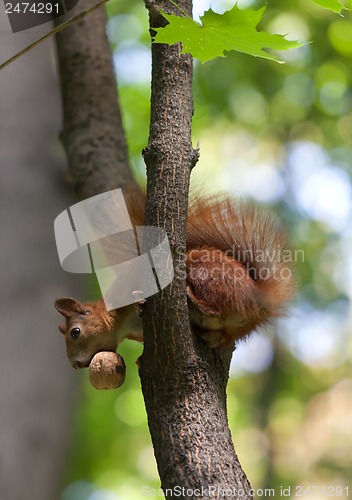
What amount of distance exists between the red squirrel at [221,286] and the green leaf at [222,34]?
1.41 feet

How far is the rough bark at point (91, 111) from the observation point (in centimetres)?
210

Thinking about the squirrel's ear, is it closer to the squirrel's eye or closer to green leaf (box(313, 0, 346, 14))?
the squirrel's eye

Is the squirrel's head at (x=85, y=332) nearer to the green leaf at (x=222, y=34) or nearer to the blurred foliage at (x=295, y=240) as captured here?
the green leaf at (x=222, y=34)

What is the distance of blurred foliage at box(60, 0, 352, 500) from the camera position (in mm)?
4797

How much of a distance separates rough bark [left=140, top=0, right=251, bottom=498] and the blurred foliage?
3.31 m

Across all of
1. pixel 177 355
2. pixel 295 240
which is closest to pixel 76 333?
pixel 177 355

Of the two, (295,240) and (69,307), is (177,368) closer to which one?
(69,307)

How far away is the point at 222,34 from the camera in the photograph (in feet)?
3.77

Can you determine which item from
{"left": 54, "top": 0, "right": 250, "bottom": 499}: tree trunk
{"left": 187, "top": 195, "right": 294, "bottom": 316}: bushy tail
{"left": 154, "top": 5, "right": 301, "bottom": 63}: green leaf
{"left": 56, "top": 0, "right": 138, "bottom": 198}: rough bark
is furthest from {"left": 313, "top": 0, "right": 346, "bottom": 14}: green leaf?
{"left": 56, "top": 0, "right": 138, "bottom": 198}: rough bark

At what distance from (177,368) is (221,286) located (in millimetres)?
220

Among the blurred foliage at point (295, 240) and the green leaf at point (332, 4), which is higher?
the blurred foliage at point (295, 240)

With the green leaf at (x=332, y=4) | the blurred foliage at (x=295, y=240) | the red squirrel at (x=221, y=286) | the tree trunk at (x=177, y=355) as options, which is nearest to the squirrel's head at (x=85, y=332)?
the red squirrel at (x=221, y=286)

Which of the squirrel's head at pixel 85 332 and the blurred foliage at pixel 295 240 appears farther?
the blurred foliage at pixel 295 240

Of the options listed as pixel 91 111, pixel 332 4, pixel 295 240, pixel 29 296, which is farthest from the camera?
pixel 295 240
